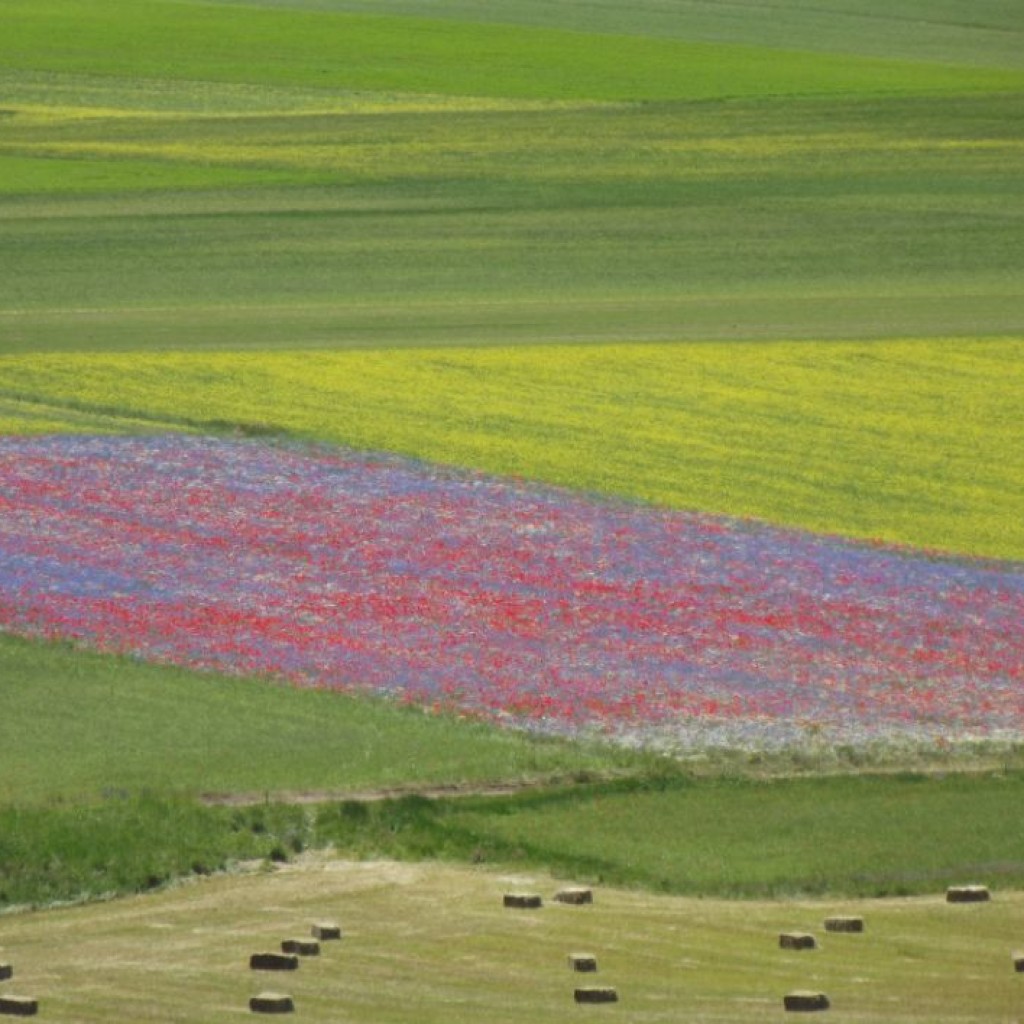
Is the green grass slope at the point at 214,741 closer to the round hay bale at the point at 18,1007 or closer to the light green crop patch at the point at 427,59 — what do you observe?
the round hay bale at the point at 18,1007

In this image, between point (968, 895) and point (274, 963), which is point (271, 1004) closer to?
point (274, 963)

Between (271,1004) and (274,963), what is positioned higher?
(274,963)

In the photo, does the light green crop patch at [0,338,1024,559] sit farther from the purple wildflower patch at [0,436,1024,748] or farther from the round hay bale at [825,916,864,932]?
the round hay bale at [825,916,864,932]

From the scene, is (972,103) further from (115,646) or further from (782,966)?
(782,966)

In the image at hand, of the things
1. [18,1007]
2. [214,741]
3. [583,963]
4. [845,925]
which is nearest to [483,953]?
[583,963]

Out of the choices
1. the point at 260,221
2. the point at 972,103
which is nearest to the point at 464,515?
the point at 260,221

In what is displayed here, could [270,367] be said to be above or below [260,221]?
below
